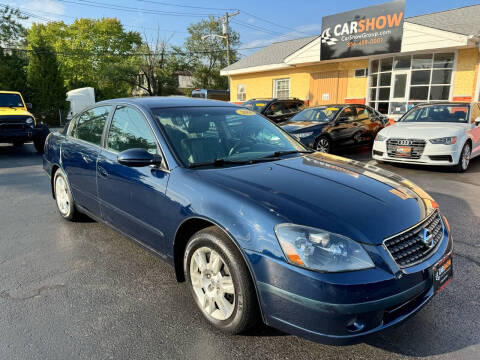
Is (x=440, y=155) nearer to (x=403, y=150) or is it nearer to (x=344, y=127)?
(x=403, y=150)

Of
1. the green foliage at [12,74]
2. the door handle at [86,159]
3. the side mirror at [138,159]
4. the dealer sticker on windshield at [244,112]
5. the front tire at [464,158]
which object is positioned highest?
the green foliage at [12,74]

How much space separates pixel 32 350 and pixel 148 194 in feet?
4.15

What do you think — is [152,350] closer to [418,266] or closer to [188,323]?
[188,323]

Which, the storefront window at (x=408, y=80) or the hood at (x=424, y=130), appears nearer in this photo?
the hood at (x=424, y=130)

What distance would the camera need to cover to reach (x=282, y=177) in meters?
2.54

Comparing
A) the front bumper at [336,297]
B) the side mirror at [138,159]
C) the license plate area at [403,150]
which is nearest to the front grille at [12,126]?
the side mirror at [138,159]

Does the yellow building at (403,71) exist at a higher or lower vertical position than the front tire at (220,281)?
higher

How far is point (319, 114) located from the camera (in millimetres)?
9664

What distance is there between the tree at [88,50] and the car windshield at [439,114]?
37.7 m

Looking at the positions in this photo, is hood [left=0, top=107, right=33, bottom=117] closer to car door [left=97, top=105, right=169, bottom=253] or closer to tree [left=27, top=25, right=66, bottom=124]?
car door [left=97, top=105, right=169, bottom=253]

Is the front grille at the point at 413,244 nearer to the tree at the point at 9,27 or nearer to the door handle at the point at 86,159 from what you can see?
the door handle at the point at 86,159

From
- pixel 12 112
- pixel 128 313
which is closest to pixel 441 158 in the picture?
pixel 128 313

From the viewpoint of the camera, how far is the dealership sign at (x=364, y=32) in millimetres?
13695

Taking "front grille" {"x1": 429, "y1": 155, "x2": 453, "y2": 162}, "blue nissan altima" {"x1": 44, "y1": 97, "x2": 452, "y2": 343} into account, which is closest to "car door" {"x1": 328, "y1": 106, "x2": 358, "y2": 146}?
"front grille" {"x1": 429, "y1": 155, "x2": 453, "y2": 162}
